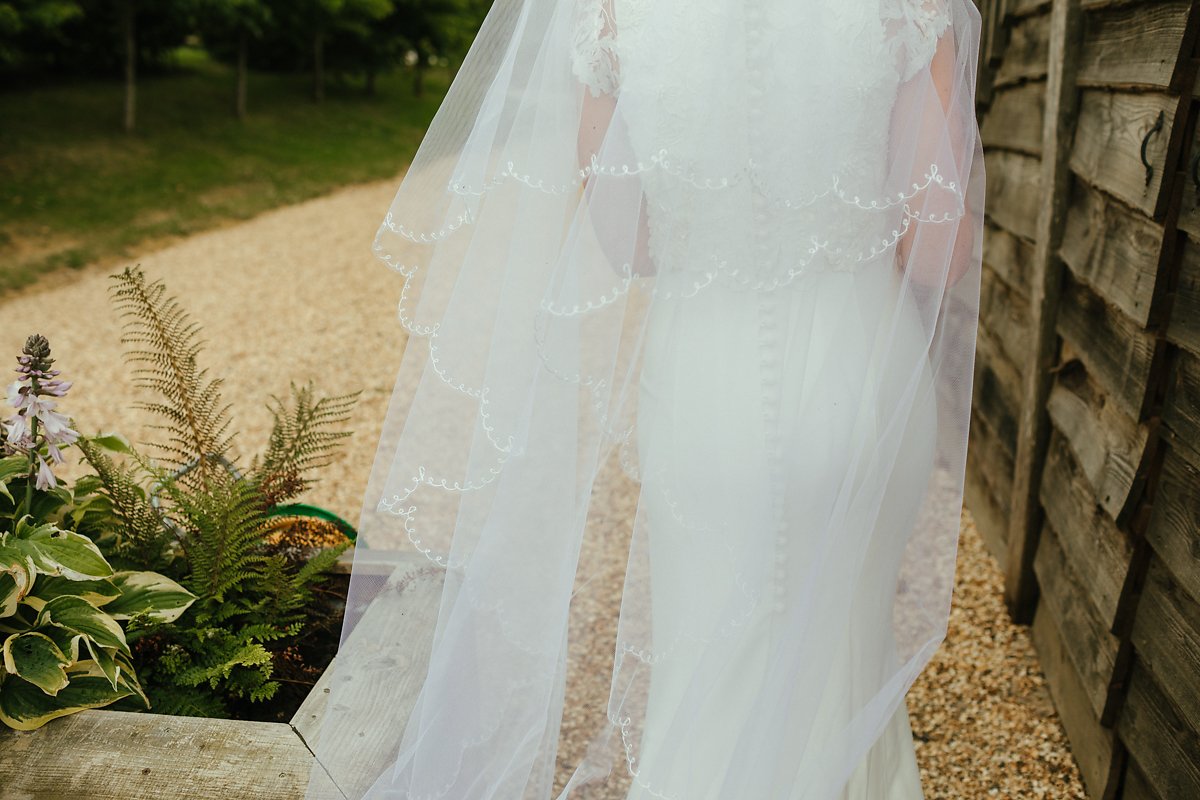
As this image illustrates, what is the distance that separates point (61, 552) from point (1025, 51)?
398 centimetres

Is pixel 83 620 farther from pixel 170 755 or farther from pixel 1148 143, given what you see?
pixel 1148 143

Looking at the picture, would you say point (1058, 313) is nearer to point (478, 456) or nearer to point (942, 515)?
point (942, 515)

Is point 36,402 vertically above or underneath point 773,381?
underneath

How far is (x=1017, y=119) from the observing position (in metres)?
4.41

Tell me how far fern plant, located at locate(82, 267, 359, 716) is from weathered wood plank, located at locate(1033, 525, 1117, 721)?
1.99 m

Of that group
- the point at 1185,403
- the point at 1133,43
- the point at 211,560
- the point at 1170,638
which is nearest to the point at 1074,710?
the point at 1170,638

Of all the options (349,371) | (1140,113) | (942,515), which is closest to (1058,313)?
(1140,113)

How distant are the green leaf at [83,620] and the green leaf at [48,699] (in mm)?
79

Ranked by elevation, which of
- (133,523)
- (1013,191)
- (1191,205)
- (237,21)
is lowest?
(133,523)

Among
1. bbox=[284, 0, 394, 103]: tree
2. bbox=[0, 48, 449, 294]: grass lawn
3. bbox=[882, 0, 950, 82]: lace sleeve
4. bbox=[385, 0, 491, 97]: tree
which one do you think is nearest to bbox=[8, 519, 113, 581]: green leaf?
bbox=[882, 0, 950, 82]: lace sleeve

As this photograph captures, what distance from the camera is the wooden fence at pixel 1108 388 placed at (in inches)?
92.9

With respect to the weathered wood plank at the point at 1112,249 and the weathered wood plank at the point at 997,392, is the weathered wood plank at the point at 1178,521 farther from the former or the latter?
the weathered wood plank at the point at 997,392

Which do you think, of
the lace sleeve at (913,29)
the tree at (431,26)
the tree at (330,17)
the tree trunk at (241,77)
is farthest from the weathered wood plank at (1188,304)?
the tree at (431,26)

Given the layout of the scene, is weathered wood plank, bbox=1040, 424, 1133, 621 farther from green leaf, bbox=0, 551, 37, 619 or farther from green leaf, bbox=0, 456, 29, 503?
green leaf, bbox=0, 456, 29, 503
